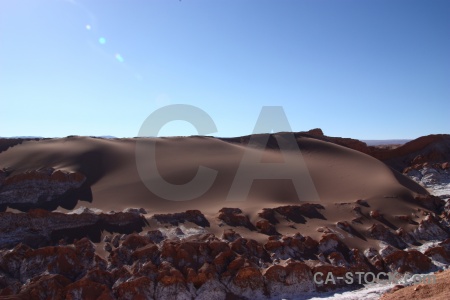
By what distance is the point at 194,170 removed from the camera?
19250mm

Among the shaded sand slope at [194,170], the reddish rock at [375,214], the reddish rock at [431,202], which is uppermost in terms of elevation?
the shaded sand slope at [194,170]

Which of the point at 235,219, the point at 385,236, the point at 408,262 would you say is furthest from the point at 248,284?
the point at 385,236

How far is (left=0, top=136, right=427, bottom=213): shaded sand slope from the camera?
1628 centimetres

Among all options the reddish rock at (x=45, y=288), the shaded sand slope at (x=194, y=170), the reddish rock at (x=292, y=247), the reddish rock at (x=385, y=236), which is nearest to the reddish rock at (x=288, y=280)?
the reddish rock at (x=292, y=247)

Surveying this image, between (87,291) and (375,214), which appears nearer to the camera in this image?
(87,291)

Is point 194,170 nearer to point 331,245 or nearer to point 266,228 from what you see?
point 266,228

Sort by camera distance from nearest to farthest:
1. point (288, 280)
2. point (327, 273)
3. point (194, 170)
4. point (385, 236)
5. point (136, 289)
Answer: point (136, 289), point (288, 280), point (327, 273), point (385, 236), point (194, 170)

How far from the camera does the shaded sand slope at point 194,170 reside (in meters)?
16.3

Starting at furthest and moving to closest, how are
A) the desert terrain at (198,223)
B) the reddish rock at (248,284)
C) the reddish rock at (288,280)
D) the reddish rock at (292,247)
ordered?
the reddish rock at (292,247)
the reddish rock at (288,280)
the desert terrain at (198,223)
the reddish rock at (248,284)

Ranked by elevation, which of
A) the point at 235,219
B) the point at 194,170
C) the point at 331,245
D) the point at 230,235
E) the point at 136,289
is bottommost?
the point at 136,289

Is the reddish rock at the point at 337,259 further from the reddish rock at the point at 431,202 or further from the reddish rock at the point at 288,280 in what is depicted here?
the reddish rock at the point at 431,202

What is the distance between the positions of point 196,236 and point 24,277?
531 cm

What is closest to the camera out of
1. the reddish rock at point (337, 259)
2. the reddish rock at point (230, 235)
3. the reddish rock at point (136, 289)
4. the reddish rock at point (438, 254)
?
the reddish rock at point (136, 289)

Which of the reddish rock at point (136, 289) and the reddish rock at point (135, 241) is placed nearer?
the reddish rock at point (136, 289)
